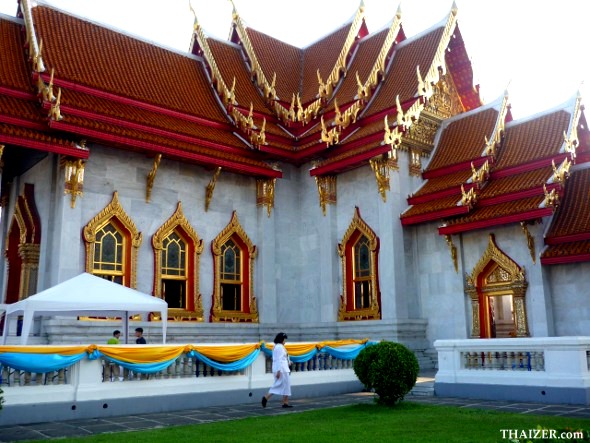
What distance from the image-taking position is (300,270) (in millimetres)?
17828

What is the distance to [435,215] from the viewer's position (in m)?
15.4

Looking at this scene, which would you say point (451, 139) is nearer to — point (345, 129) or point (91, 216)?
point (345, 129)

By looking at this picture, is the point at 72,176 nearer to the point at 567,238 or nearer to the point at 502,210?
the point at 502,210

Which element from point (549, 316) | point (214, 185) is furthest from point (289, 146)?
point (549, 316)

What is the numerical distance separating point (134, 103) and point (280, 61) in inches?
275

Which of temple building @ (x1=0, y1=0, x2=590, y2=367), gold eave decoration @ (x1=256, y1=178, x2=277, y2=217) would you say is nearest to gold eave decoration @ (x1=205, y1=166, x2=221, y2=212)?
temple building @ (x1=0, y1=0, x2=590, y2=367)

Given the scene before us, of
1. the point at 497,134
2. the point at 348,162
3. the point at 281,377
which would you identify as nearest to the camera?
the point at 281,377

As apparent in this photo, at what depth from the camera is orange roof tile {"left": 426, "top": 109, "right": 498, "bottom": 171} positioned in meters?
16.7

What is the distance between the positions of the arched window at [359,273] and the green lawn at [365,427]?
723 cm

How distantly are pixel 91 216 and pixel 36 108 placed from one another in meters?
2.67

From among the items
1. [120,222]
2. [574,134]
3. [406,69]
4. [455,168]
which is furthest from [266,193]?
[574,134]

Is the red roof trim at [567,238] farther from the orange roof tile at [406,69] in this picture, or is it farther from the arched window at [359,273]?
the orange roof tile at [406,69]

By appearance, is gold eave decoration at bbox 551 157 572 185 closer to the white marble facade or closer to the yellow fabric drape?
the white marble facade

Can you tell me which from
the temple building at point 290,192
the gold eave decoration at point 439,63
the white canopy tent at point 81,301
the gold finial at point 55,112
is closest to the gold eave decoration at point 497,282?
the temple building at point 290,192
